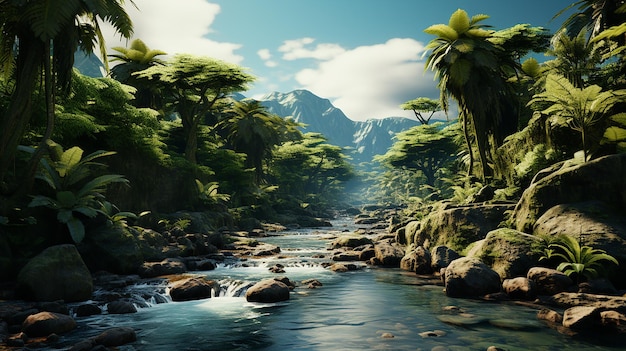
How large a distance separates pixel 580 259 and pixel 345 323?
17.1 feet

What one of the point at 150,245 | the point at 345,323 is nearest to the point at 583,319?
the point at 345,323

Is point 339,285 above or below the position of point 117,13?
below

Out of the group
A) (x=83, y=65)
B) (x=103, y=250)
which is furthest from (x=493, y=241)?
(x=83, y=65)

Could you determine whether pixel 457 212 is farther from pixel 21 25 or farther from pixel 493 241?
pixel 21 25

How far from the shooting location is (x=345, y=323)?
25.0ft

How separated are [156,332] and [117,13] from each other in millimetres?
8639

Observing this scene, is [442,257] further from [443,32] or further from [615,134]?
[443,32]

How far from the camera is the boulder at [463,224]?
13133 millimetres

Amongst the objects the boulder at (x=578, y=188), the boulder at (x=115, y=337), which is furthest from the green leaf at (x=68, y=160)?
the boulder at (x=578, y=188)

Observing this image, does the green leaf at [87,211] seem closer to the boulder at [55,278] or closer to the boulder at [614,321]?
the boulder at [55,278]

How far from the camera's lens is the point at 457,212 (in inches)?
547

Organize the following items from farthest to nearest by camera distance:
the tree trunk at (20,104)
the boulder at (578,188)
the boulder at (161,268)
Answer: the boulder at (161,268), the tree trunk at (20,104), the boulder at (578,188)

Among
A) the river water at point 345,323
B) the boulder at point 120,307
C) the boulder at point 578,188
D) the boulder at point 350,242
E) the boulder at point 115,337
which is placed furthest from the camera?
the boulder at point 350,242

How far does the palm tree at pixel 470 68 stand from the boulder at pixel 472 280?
1269 centimetres
